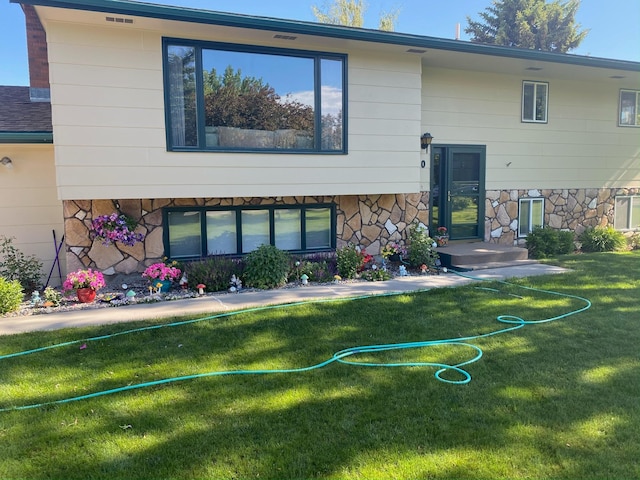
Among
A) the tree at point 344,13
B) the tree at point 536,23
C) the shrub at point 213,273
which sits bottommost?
the shrub at point 213,273

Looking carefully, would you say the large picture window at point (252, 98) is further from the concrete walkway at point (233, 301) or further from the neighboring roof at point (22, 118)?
the concrete walkway at point (233, 301)

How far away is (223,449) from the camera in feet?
9.29

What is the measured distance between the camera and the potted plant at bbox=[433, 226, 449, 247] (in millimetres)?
9292

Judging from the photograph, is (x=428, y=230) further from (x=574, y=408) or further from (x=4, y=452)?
(x=4, y=452)

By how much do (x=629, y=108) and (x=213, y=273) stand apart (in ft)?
35.1

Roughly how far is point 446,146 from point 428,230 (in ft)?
5.69

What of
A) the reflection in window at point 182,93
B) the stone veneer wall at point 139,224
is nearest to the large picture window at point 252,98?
the reflection in window at point 182,93

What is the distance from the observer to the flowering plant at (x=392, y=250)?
841cm

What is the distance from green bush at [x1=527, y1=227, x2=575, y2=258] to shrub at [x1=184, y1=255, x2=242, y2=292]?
6.00 m

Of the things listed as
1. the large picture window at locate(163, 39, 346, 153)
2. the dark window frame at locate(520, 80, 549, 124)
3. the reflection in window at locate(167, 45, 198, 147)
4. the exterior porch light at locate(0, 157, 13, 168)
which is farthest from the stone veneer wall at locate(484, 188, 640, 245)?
the exterior porch light at locate(0, 157, 13, 168)

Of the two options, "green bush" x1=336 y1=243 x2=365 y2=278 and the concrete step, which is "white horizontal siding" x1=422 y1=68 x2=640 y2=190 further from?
"green bush" x1=336 y1=243 x2=365 y2=278

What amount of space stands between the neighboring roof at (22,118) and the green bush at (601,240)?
1053cm

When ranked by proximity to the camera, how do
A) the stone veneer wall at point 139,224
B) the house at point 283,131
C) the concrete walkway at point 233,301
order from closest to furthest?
the concrete walkway at point 233,301 → the house at point 283,131 → the stone veneer wall at point 139,224

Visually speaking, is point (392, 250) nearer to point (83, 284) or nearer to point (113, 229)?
point (113, 229)
